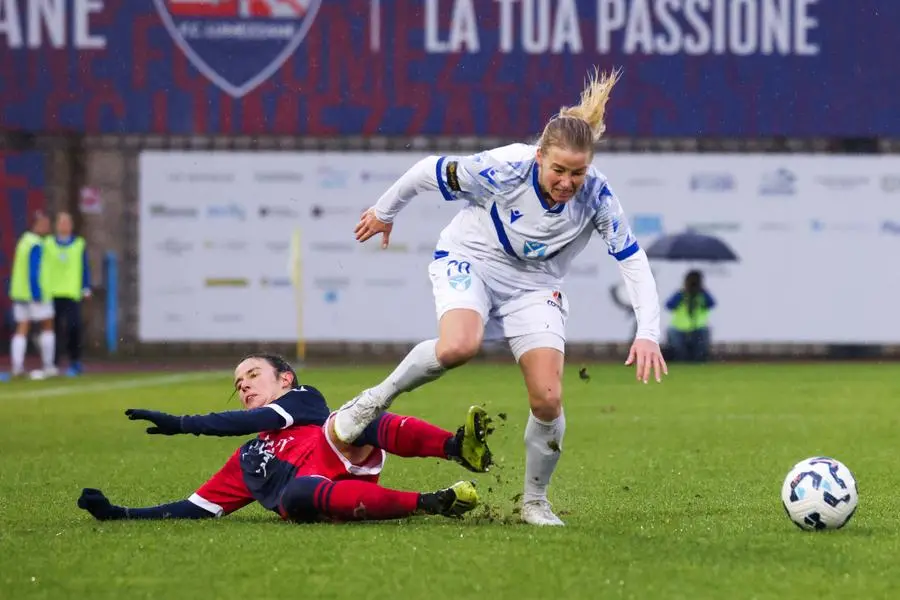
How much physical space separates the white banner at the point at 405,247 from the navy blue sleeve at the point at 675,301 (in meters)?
0.78

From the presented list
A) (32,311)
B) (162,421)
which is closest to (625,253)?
(162,421)

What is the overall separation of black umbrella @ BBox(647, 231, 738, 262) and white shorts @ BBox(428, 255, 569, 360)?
1728 centimetres

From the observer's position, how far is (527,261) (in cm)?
764

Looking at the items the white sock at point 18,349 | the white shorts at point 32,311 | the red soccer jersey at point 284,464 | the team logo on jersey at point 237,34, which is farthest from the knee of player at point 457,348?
the team logo on jersey at point 237,34

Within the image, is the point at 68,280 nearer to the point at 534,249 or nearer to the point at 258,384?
the point at 258,384

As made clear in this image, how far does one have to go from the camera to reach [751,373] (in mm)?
22656

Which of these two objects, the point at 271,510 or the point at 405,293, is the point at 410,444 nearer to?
the point at 271,510

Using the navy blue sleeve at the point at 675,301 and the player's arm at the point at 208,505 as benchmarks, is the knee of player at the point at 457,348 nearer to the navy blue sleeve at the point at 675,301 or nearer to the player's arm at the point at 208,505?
the player's arm at the point at 208,505

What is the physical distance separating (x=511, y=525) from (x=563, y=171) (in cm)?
152

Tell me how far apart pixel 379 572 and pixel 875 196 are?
2174 cm

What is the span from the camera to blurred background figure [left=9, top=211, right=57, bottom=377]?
21828 millimetres

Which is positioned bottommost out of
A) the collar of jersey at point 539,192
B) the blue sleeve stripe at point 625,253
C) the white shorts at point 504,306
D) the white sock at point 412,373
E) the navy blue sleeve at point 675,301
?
the navy blue sleeve at point 675,301

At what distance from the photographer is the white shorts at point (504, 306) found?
7465mm

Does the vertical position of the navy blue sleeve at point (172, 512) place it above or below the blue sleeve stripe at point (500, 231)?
below
